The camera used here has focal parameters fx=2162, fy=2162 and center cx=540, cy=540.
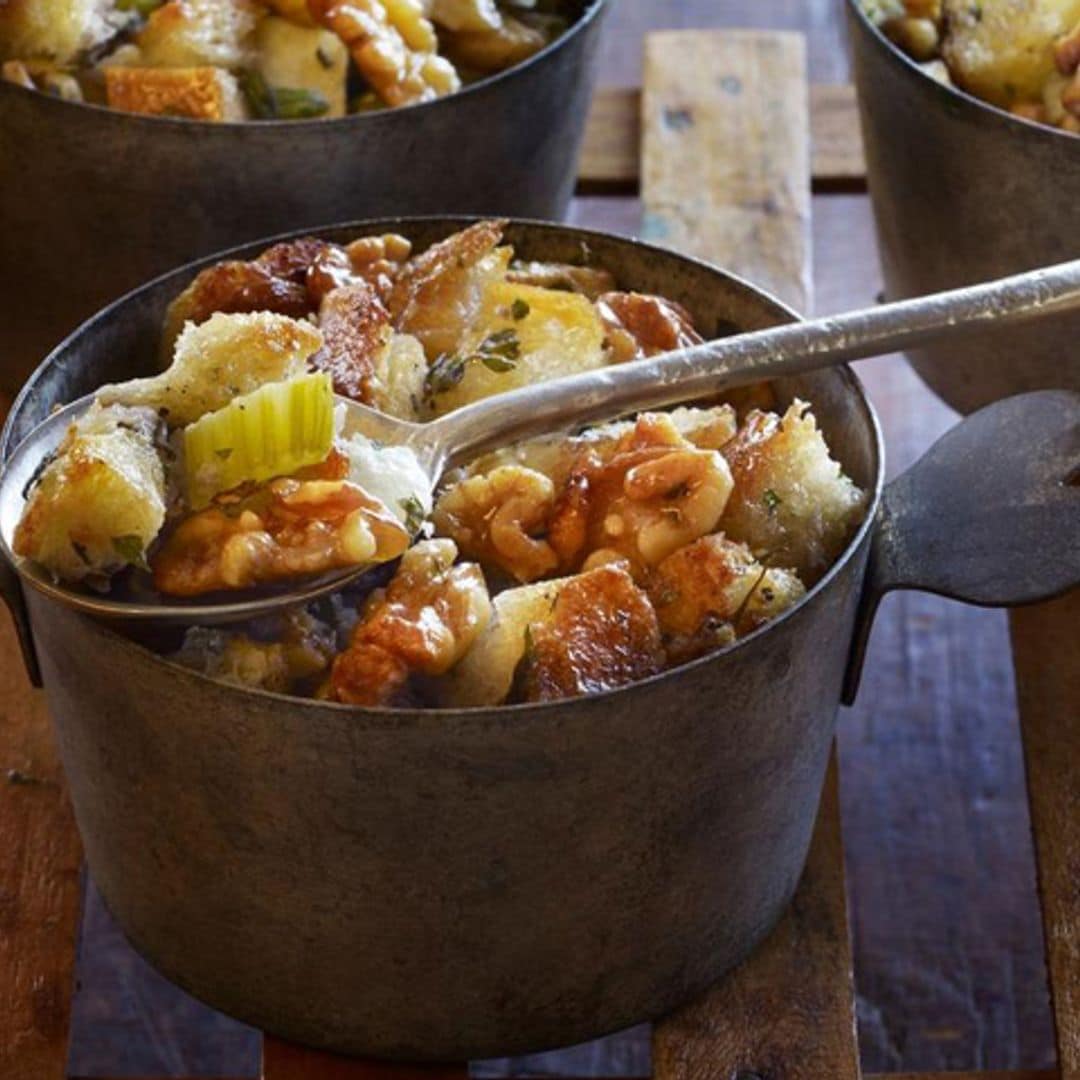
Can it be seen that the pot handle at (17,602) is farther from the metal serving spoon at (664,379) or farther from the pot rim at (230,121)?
the pot rim at (230,121)

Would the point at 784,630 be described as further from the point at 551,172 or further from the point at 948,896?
the point at 948,896

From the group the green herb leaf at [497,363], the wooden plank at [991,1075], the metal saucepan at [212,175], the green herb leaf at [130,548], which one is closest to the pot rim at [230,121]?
the metal saucepan at [212,175]

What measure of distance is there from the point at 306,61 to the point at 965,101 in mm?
549

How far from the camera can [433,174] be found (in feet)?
5.93

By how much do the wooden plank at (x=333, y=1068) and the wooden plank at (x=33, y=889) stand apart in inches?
6.3

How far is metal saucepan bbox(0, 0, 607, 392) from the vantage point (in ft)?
5.72

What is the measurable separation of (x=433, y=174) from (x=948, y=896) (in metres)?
0.92

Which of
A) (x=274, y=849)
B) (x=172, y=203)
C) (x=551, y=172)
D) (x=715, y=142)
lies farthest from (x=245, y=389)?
A: (x=715, y=142)

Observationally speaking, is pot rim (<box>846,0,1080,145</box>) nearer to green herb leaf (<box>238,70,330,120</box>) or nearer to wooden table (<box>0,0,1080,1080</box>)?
wooden table (<box>0,0,1080,1080</box>)

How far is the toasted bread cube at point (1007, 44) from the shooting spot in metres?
1.82

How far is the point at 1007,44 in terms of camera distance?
1838mm

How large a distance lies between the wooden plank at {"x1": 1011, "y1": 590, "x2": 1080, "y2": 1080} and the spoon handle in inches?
15.8

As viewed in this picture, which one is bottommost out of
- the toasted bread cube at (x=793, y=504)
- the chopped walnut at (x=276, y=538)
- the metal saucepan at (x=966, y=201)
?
the metal saucepan at (x=966, y=201)

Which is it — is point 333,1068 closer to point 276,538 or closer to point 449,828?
point 449,828
